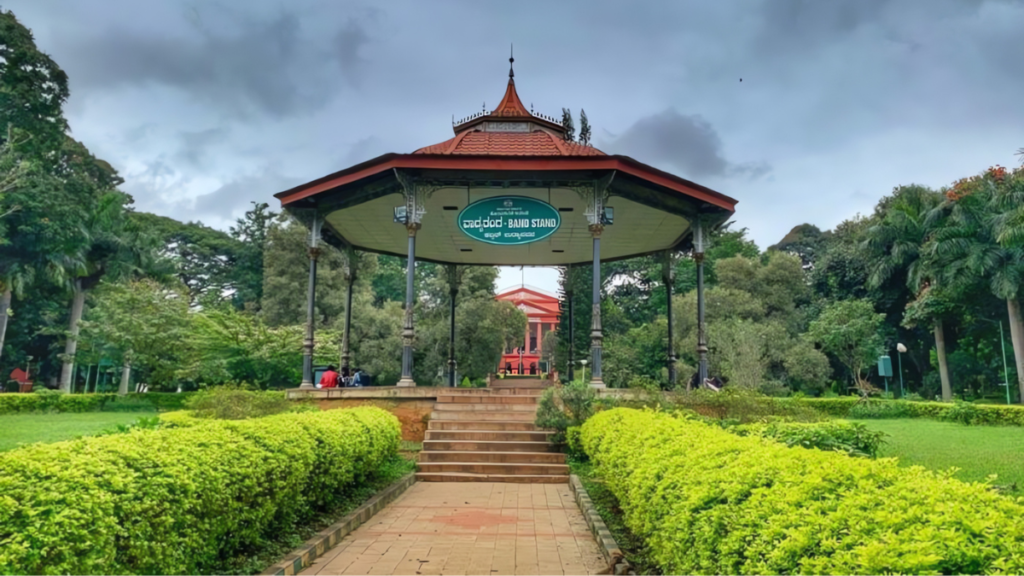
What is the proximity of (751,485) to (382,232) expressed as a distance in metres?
13.5

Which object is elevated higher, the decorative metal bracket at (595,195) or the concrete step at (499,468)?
the decorative metal bracket at (595,195)

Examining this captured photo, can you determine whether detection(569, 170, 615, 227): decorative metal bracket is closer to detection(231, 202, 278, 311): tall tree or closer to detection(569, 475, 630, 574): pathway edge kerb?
detection(569, 475, 630, 574): pathway edge kerb

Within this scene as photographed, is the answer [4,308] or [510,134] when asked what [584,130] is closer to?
[510,134]

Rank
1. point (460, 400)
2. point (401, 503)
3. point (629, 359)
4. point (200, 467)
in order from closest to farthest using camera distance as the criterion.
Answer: point (200, 467)
point (401, 503)
point (460, 400)
point (629, 359)

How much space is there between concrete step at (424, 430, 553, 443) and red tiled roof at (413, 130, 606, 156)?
5.37 meters

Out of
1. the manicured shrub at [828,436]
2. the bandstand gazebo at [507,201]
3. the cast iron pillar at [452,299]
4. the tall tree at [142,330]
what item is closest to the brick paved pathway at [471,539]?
the manicured shrub at [828,436]

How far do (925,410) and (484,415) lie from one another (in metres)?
14.4

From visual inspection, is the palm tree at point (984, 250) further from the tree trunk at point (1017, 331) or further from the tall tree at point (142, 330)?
the tall tree at point (142, 330)

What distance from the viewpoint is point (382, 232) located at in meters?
15.6

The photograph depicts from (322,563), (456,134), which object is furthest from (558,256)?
(322,563)

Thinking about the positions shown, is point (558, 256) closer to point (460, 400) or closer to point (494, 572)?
point (460, 400)

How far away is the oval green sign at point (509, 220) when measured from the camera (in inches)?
456

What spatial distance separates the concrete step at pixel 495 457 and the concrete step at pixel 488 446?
0.65 ft

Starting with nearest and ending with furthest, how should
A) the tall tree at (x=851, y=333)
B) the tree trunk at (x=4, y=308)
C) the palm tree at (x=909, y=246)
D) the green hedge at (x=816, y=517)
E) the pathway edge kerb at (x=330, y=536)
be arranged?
the green hedge at (x=816, y=517) < the pathway edge kerb at (x=330, y=536) < the tall tree at (x=851, y=333) < the palm tree at (x=909, y=246) < the tree trunk at (x=4, y=308)
